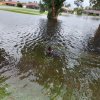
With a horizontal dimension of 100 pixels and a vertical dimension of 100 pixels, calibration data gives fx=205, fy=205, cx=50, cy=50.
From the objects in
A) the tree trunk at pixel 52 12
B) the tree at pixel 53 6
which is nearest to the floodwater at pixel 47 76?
the tree at pixel 53 6

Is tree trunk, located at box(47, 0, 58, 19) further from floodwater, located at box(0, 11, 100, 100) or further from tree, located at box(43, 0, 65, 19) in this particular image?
floodwater, located at box(0, 11, 100, 100)

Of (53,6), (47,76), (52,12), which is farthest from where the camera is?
(52,12)

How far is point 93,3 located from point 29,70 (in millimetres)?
50193

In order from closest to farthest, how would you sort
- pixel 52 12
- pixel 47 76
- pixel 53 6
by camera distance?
pixel 47 76 → pixel 53 6 → pixel 52 12

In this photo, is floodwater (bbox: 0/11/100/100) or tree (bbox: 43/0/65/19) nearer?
floodwater (bbox: 0/11/100/100)

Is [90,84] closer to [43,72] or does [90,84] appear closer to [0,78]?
[43,72]

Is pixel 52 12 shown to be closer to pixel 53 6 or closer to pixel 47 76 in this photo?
pixel 53 6

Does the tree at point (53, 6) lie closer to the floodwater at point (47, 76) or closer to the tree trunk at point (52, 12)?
the tree trunk at point (52, 12)

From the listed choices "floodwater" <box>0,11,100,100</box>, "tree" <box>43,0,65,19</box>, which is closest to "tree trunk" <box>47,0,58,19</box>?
"tree" <box>43,0,65,19</box>

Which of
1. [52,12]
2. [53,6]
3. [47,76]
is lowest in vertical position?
[52,12]

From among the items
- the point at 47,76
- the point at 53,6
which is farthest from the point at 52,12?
the point at 47,76

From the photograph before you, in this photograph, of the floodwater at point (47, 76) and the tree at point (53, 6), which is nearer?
the floodwater at point (47, 76)

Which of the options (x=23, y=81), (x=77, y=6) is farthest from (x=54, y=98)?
(x=77, y=6)

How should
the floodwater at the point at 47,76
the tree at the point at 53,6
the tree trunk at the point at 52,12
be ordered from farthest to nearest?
the tree trunk at the point at 52,12 < the tree at the point at 53,6 < the floodwater at the point at 47,76
